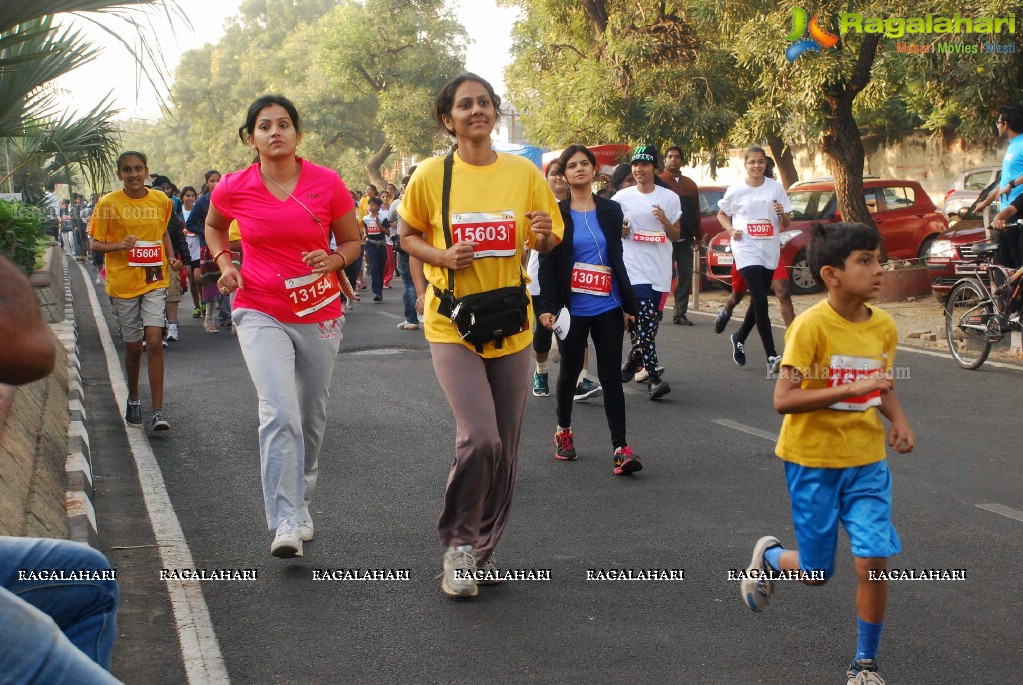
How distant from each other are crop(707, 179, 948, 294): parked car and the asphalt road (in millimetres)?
8927

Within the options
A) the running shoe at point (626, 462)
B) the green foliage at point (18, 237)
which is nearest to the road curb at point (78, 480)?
the green foliage at point (18, 237)

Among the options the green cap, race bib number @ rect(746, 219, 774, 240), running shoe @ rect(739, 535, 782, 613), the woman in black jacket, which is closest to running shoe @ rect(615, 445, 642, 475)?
the woman in black jacket

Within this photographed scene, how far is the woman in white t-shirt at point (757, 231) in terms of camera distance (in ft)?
34.5

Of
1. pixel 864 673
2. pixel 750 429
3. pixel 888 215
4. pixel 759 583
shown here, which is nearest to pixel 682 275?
pixel 888 215

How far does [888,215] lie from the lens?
63.9ft

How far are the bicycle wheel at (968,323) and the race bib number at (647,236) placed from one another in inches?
123

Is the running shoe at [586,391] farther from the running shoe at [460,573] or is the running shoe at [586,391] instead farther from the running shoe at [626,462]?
the running shoe at [460,573]

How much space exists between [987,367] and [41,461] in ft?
26.2

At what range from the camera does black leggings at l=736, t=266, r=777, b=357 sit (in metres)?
10.4

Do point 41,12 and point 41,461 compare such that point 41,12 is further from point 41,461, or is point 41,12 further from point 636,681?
point 636,681

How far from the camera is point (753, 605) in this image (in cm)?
445

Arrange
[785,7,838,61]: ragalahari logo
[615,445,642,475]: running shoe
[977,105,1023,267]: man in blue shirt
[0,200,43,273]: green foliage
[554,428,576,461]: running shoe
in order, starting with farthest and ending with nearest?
[785,7,838,61]: ragalahari logo, [0,200,43,273]: green foliage, [977,105,1023,267]: man in blue shirt, [554,428,576,461]: running shoe, [615,445,642,475]: running shoe

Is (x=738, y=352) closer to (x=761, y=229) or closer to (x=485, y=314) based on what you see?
(x=761, y=229)

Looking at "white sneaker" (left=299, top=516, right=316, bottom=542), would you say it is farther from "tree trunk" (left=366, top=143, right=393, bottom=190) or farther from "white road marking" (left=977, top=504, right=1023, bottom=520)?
"tree trunk" (left=366, top=143, right=393, bottom=190)
